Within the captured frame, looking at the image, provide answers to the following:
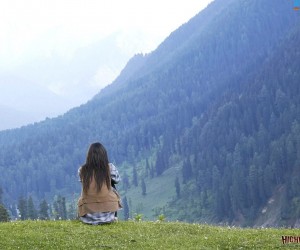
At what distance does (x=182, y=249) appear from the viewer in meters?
18.6

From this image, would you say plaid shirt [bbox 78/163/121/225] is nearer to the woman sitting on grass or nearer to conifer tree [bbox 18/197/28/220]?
the woman sitting on grass

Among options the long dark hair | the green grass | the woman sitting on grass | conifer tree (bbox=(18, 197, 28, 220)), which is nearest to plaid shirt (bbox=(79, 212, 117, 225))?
the woman sitting on grass

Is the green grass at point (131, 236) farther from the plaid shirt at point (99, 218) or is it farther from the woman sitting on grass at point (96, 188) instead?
the woman sitting on grass at point (96, 188)

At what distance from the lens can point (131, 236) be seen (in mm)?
20984

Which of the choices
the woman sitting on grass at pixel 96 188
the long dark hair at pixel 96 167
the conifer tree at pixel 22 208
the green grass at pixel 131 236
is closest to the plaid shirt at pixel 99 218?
the woman sitting on grass at pixel 96 188

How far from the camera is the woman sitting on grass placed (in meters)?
23.0

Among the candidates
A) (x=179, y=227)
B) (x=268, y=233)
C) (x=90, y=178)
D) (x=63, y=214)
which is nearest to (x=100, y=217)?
(x=90, y=178)

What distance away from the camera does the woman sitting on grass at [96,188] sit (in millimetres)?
22969

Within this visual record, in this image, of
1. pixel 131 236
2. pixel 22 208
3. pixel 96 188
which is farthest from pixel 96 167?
pixel 22 208

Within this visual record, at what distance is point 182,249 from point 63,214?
162m

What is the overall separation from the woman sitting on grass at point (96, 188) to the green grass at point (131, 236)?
27.2 inches

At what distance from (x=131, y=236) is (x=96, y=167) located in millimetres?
3831

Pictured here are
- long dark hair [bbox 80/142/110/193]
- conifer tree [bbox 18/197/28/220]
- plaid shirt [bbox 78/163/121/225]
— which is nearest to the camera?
long dark hair [bbox 80/142/110/193]

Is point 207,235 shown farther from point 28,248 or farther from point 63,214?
point 63,214
